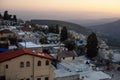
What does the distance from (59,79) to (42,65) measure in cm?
366

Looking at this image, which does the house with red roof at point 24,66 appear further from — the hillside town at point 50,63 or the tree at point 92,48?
the tree at point 92,48

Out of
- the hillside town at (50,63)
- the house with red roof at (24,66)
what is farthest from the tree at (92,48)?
the house with red roof at (24,66)

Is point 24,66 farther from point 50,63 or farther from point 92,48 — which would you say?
point 92,48

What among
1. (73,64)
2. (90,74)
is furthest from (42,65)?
(73,64)

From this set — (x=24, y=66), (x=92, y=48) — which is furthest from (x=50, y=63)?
(x=92, y=48)

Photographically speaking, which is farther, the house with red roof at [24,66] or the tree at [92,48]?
the tree at [92,48]

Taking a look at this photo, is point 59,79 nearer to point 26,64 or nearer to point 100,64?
point 26,64

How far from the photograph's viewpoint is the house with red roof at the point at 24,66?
61.6 ft

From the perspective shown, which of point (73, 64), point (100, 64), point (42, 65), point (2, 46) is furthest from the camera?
point (100, 64)

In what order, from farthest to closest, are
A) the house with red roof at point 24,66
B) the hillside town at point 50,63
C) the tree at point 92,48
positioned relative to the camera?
the tree at point 92,48 → the hillside town at point 50,63 → the house with red roof at point 24,66

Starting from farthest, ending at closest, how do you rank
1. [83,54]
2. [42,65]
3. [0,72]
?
[83,54] → [42,65] → [0,72]

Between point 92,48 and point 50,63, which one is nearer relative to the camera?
point 50,63

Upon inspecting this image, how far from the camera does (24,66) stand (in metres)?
19.2

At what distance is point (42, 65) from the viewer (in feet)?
65.9
